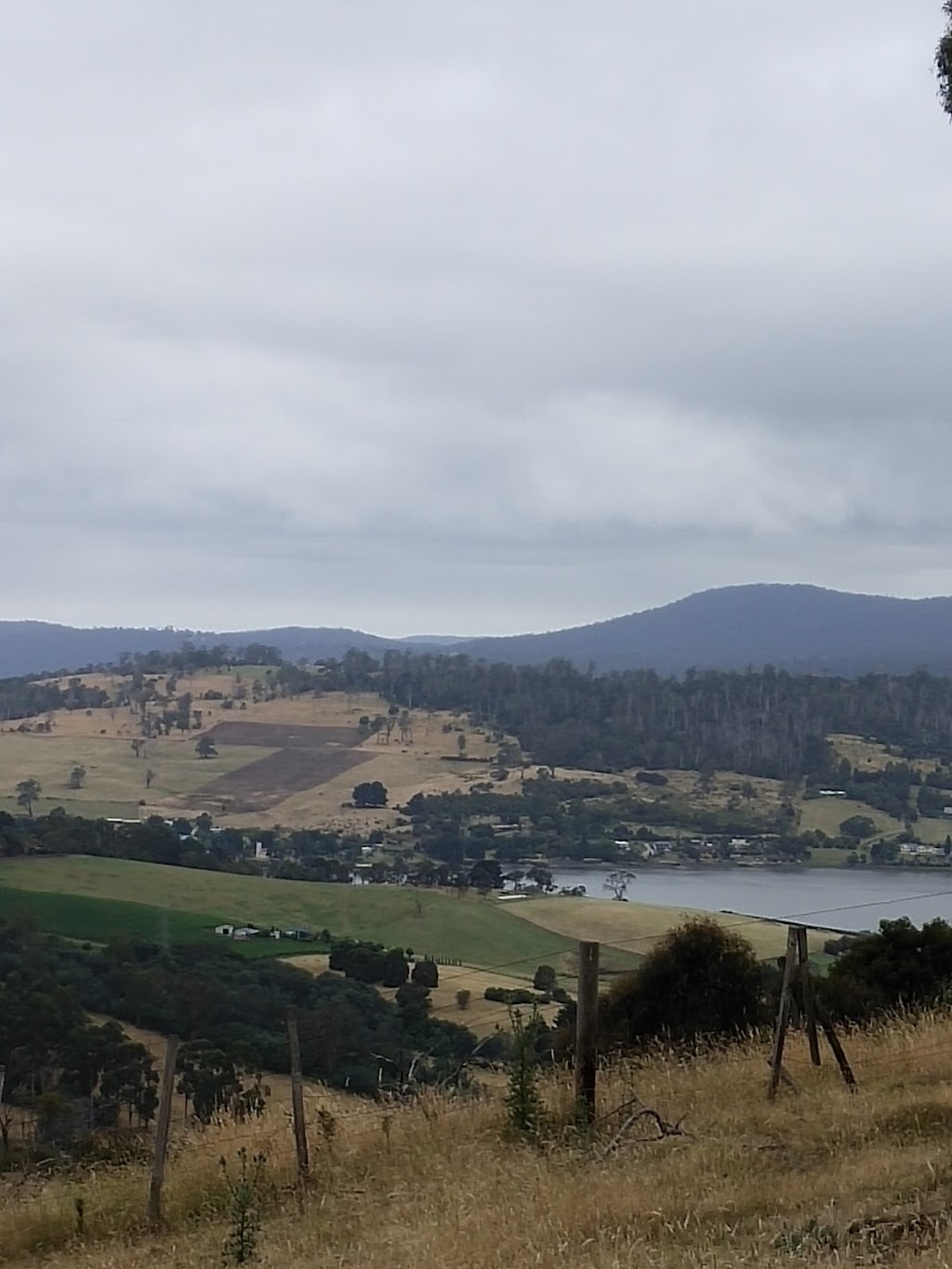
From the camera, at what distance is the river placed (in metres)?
28.6

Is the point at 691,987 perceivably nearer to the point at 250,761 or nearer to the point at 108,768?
the point at 250,761

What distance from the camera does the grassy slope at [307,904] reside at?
86.7 feet

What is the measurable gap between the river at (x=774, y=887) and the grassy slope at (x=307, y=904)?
4.26m

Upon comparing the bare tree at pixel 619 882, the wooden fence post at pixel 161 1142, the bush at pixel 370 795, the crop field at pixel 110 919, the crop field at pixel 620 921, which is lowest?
the bare tree at pixel 619 882

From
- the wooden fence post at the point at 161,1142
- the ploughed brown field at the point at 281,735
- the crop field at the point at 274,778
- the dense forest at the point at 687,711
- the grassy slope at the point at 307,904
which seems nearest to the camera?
the wooden fence post at the point at 161,1142

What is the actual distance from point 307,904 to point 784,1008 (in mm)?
28282

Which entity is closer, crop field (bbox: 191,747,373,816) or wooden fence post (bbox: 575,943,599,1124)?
wooden fence post (bbox: 575,943,599,1124)

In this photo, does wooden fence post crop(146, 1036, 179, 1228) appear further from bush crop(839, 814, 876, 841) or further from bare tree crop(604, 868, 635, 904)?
bush crop(839, 814, 876, 841)

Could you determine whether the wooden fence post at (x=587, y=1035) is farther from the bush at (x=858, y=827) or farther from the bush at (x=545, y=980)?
the bush at (x=858, y=827)

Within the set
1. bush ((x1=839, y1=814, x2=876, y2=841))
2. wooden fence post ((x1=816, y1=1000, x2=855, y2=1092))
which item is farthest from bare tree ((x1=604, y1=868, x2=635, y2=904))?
wooden fence post ((x1=816, y1=1000, x2=855, y2=1092))

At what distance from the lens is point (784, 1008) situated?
7.60 metres

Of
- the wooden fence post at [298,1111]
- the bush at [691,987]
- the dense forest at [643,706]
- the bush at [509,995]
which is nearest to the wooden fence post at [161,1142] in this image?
the wooden fence post at [298,1111]

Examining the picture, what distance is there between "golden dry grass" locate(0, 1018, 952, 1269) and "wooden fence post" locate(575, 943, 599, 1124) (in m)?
0.21

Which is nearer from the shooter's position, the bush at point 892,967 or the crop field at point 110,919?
the bush at point 892,967
